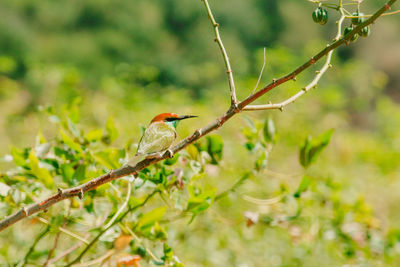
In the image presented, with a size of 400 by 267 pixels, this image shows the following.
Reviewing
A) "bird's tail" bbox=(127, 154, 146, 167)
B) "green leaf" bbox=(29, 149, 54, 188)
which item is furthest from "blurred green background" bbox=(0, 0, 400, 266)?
"bird's tail" bbox=(127, 154, 146, 167)

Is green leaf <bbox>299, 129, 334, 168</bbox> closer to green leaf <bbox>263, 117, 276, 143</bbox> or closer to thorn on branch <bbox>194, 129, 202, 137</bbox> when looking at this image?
green leaf <bbox>263, 117, 276, 143</bbox>

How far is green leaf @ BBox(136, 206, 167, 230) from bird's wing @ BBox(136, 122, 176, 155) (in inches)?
5.2

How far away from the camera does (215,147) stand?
0.53 meters

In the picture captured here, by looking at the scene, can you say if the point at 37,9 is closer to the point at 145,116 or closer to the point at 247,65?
the point at 247,65

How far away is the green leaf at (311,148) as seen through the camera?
0.53 m

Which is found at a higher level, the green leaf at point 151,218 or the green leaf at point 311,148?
the green leaf at point 311,148

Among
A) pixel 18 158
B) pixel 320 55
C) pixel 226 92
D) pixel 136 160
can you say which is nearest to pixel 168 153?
pixel 136 160

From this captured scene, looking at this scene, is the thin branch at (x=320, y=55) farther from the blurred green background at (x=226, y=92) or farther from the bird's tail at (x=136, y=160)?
the blurred green background at (x=226, y=92)

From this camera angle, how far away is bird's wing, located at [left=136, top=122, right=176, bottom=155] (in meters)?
0.34

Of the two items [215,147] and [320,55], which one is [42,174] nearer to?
[215,147]

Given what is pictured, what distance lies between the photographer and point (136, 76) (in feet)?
7.69

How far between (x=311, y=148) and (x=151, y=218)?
216mm

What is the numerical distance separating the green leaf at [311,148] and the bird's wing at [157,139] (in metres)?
0.24

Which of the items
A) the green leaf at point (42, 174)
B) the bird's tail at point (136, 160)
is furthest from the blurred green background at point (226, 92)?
the bird's tail at point (136, 160)
